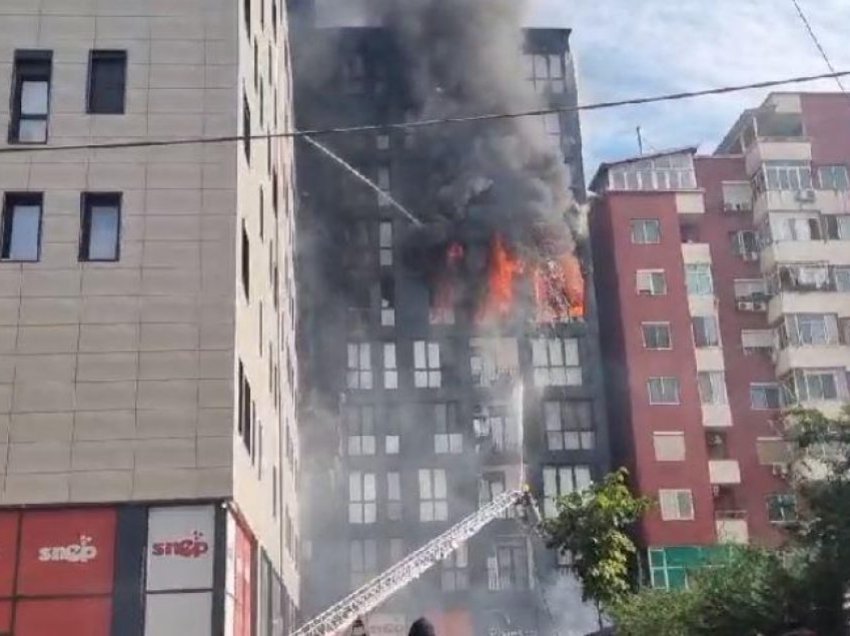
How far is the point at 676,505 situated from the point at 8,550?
3140 centimetres

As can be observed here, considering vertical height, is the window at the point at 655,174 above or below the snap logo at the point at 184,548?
above

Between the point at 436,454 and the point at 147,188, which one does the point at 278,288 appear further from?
the point at 436,454

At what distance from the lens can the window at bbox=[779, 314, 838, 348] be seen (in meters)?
43.6

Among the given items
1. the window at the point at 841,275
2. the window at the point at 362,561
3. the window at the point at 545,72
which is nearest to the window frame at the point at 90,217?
the window at the point at 362,561

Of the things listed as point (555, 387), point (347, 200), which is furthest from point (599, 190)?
point (347, 200)

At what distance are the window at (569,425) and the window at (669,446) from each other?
8407 mm

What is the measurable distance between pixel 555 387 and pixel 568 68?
19.2 m

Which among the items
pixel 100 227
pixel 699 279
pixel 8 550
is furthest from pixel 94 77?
pixel 699 279

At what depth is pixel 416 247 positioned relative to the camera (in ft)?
180

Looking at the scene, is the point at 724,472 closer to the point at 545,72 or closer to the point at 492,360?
the point at 492,360

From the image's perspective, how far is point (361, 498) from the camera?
5119 cm

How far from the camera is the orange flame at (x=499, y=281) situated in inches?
2107

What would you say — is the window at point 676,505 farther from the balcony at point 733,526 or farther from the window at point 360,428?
the window at point 360,428

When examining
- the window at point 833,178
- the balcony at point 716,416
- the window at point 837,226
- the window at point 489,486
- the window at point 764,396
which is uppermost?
the window at point 833,178
